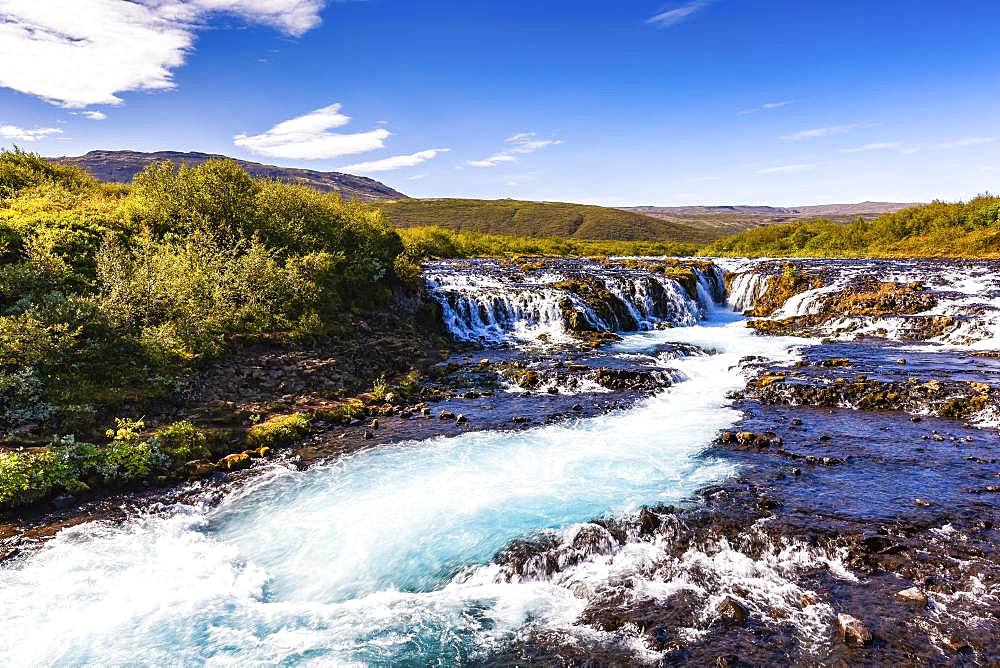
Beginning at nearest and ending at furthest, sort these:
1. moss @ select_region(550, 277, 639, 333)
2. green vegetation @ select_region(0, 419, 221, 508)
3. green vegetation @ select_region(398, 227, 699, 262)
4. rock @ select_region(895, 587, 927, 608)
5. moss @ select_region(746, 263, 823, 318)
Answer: rock @ select_region(895, 587, 927, 608)
green vegetation @ select_region(0, 419, 221, 508)
moss @ select_region(550, 277, 639, 333)
moss @ select_region(746, 263, 823, 318)
green vegetation @ select_region(398, 227, 699, 262)

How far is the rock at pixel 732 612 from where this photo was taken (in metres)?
8.89

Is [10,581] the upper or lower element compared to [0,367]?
lower

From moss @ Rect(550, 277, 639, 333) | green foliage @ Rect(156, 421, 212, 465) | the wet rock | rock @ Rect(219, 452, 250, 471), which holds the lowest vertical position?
rock @ Rect(219, 452, 250, 471)

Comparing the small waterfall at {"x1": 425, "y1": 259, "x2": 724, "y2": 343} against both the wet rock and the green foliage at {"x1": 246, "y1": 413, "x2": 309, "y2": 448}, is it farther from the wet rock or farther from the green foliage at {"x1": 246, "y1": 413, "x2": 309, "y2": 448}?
the wet rock

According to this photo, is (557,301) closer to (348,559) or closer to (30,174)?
(348,559)

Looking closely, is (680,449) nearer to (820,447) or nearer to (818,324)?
(820,447)

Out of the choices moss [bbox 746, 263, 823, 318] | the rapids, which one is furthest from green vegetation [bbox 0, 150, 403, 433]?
moss [bbox 746, 263, 823, 318]

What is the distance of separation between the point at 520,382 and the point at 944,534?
1477 cm

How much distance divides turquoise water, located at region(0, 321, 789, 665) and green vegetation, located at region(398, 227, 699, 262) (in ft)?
135

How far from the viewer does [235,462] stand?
1536 centimetres

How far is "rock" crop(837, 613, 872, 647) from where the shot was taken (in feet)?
27.1

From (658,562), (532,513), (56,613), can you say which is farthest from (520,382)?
(56,613)

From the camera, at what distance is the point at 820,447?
15.9m

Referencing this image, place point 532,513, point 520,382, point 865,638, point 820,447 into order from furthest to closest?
1. point 520,382
2. point 820,447
3. point 532,513
4. point 865,638
